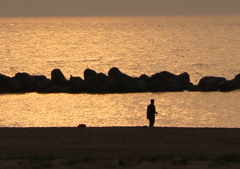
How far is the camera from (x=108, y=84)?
41188 mm
